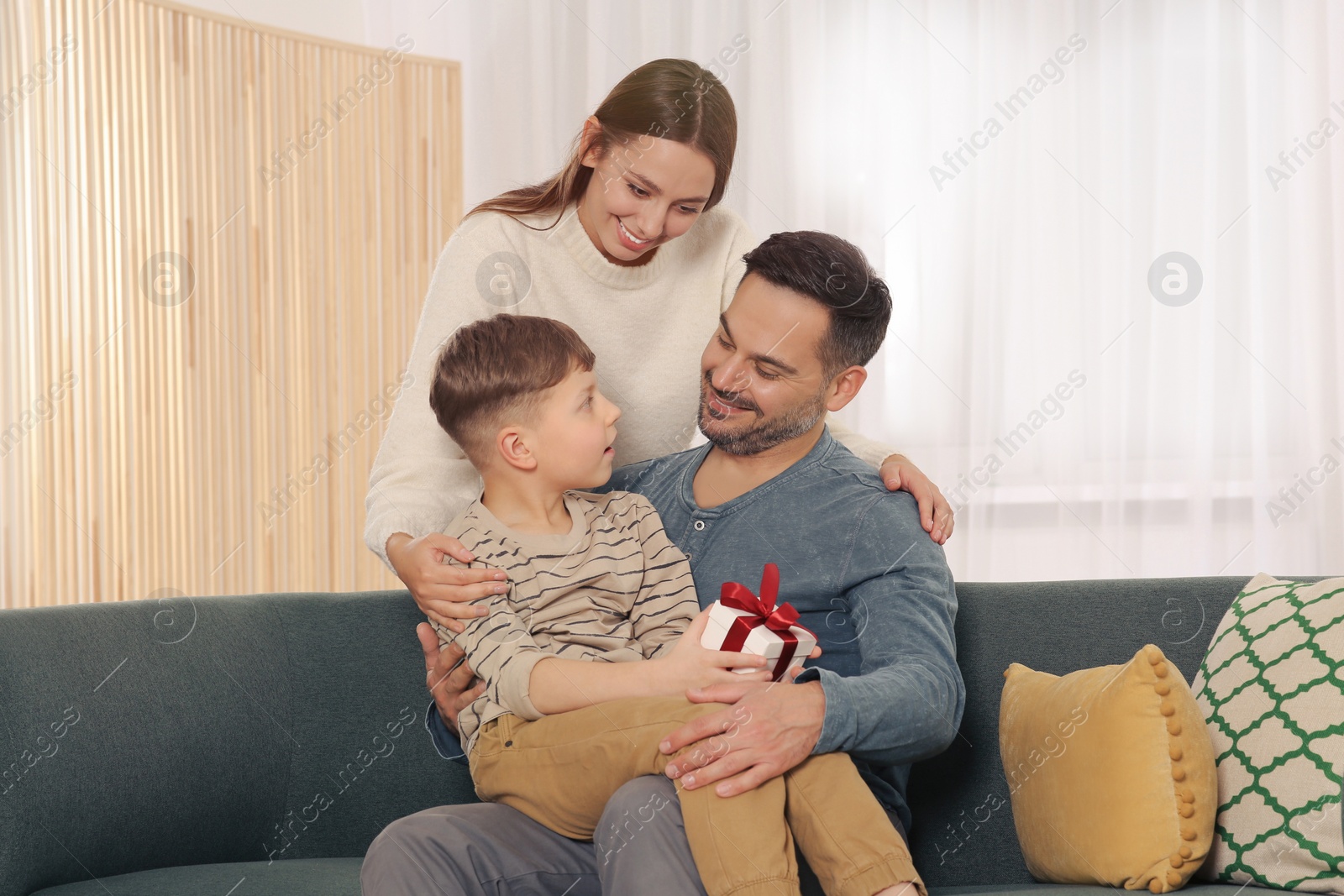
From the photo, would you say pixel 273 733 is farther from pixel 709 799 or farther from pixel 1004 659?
pixel 1004 659

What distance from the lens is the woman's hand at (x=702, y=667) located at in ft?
4.43

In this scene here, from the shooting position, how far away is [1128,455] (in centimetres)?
366

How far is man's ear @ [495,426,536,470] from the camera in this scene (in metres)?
1.57

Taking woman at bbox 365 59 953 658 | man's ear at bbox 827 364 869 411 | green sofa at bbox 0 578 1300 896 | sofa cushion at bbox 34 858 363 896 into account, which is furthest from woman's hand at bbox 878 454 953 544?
sofa cushion at bbox 34 858 363 896

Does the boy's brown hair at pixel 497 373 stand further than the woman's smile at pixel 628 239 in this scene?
No

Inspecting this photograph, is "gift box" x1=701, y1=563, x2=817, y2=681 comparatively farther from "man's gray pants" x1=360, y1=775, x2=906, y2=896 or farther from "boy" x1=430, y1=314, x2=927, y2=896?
"man's gray pants" x1=360, y1=775, x2=906, y2=896

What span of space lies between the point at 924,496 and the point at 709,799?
61cm

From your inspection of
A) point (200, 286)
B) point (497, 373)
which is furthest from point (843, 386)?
point (200, 286)

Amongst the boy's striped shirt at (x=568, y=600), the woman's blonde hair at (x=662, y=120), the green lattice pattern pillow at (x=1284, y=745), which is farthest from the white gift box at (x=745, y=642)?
the woman's blonde hair at (x=662, y=120)

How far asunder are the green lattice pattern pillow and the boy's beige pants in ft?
1.55

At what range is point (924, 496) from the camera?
1.66 metres

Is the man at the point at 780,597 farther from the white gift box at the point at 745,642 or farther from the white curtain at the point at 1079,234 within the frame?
the white curtain at the point at 1079,234

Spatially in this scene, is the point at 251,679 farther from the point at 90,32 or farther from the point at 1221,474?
the point at 1221,474

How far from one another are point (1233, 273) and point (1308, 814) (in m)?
2.62
